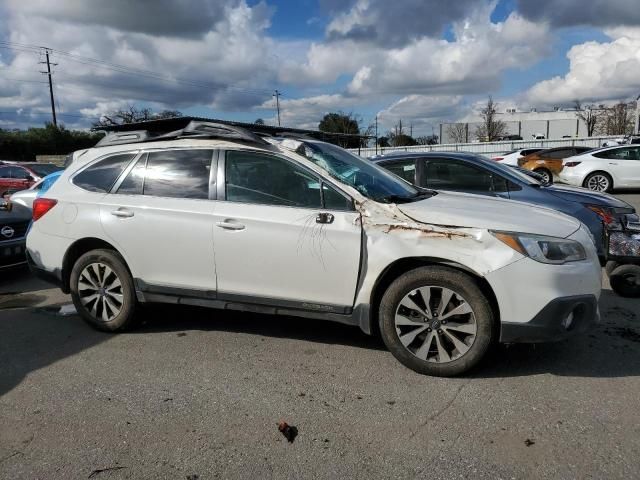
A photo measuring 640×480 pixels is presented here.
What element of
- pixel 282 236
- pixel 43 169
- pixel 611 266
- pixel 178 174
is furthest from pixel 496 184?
pixel 43 169

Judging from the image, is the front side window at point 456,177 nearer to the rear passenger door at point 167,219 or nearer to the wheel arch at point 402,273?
the wheel arch at point 402,273

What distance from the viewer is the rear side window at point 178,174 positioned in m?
4.23

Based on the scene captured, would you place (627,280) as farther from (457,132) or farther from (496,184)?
(457,132)

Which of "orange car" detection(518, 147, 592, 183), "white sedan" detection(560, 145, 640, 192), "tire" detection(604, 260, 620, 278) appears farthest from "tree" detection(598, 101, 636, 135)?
"tire" detection(604, 260, 620, 278)

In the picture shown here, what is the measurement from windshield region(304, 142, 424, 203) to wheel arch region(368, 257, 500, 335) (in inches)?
20.2

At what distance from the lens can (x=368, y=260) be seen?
3.65 m

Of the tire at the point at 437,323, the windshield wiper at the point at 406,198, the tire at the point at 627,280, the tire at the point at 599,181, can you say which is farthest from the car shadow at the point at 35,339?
the tire at the point at 599,181

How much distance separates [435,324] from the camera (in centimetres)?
356

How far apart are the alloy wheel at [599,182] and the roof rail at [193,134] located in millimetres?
15255

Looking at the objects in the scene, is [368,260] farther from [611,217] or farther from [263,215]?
[611,217]

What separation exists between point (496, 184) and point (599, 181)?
11.6 metres

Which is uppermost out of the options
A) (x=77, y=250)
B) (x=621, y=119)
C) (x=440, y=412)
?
(x=621, y=119)

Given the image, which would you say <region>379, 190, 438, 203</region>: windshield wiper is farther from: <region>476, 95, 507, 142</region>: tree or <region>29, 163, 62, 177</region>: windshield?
<region>476, 95, 507, 142</region>: tree

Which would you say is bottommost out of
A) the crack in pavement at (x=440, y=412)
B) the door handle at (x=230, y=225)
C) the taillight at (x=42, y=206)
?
the crack in pavement at (x=440, y=412)
